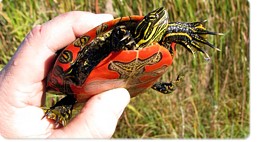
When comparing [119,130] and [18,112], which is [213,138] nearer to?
[119,130]

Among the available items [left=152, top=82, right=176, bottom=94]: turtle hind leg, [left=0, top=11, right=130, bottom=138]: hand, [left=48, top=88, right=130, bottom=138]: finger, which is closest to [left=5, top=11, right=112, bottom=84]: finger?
[left=0, top=11, right=130, bottom=138]: hand

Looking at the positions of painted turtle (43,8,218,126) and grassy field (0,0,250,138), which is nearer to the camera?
painted turtle (43,8,218,126)

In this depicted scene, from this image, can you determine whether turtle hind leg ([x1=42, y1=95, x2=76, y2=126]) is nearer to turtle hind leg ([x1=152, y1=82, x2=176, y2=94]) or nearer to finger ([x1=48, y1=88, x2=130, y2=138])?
finger ([x1=48, y1=88, x2=130, y2=138])

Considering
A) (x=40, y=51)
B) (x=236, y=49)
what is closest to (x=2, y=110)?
(x=40, y=51)

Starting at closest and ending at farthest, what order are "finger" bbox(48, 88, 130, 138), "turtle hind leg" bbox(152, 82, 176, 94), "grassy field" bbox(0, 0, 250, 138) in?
1. "finger" bbox(48, 88, 130, 138)
2. "turtle hind leg" bbox(152, 82, 176, 94)
3. "grassy field" bbox(0, 0, 250, 138)

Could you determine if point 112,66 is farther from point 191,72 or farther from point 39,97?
point 191,72

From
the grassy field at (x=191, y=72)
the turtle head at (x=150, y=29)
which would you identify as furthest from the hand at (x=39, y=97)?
the grassy field at (x=191, y=72)

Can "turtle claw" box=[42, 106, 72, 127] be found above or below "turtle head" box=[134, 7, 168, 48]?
below

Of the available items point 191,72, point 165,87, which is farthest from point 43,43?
point 191,72
